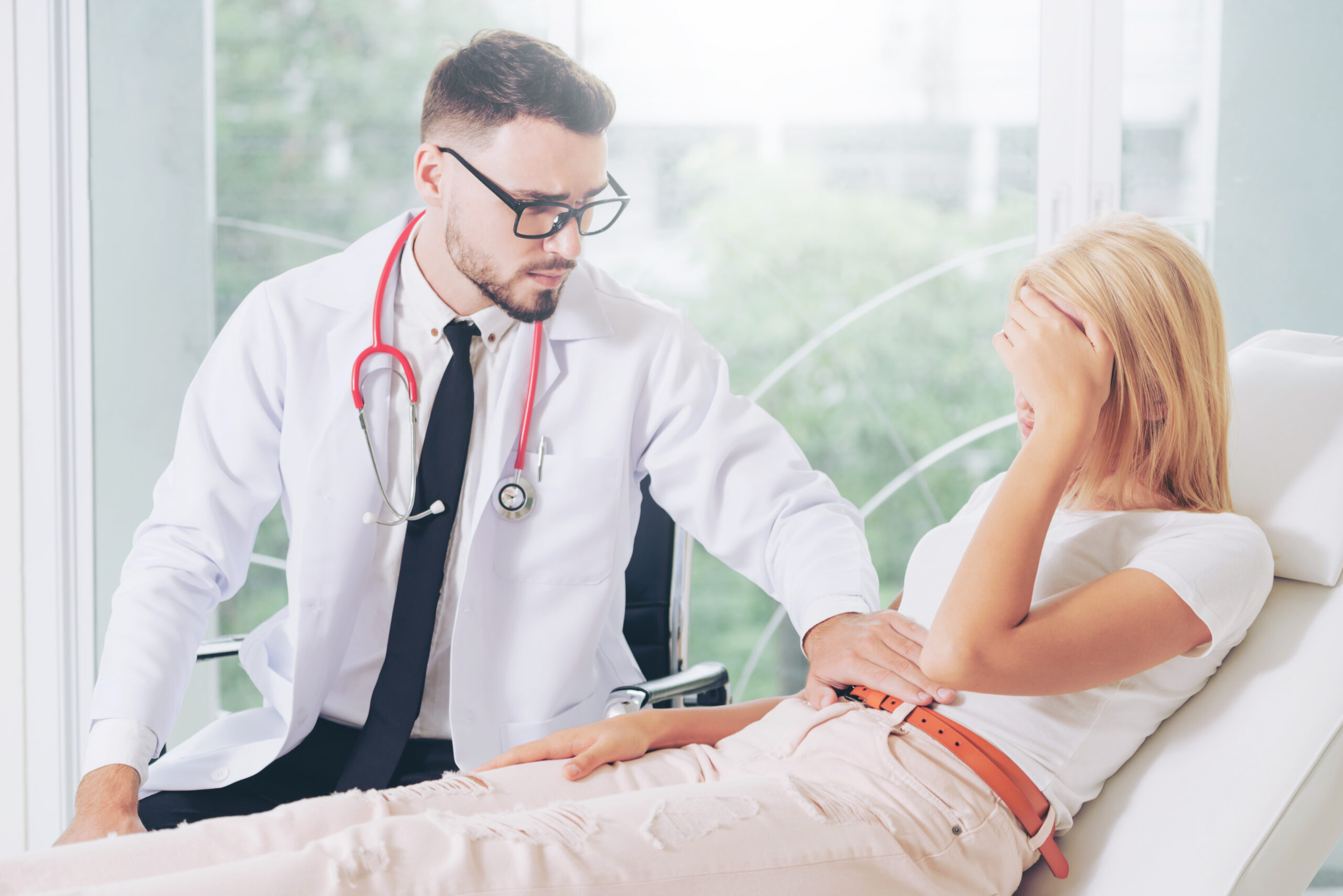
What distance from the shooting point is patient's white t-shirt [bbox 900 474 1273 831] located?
0.98 m

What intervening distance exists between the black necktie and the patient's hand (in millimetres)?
251

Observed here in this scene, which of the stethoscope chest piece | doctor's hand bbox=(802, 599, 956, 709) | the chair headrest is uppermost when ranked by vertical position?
the chair headrest

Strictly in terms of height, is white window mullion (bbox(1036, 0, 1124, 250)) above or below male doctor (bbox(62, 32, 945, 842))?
above

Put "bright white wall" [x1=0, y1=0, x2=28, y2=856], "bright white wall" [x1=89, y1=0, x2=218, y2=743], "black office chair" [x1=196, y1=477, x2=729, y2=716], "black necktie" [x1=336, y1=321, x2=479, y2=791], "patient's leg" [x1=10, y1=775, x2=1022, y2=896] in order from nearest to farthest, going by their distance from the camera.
Answer: "patient's leg" [x1=10, y1=775, x2=1022, y2=896]
"black necktie" [x1=336, y1=321, x2=479, y2=791]
"black office chair" [x1=196, y1=477, x2=729, y2=716]
"bright white wall" [x1=0, y1=0, x2=28, y2=856]
"bright white wall" [x1=89, y1=0, x2=218, y2=743]

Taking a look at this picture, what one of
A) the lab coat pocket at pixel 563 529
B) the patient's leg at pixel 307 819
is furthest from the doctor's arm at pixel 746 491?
the patient's leg at pixel 307 819

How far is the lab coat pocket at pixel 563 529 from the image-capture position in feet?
4.65

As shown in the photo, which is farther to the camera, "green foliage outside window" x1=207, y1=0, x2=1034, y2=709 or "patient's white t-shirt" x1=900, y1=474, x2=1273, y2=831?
"green foliage outside window" x1=207, y1=0, x2=1034, y2=709

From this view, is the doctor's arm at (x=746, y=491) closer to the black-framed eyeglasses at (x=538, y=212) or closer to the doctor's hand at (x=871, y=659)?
the doctor's hand at (x=871, y=659)

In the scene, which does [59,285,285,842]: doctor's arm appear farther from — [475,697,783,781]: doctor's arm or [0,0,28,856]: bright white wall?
[0,0,28,856]: bright white wall

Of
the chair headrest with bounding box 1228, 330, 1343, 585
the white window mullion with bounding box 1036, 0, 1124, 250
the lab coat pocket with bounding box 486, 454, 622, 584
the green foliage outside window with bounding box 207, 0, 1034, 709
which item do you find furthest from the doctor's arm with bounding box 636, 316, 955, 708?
the white window mullion with bounding box 1036, 0, 1124, 250

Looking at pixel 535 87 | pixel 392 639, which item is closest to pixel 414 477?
pixel 392 639

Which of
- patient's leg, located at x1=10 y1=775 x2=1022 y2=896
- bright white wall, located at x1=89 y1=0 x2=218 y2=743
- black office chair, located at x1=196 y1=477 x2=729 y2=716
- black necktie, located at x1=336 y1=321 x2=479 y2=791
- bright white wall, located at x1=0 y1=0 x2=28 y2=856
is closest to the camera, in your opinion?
patient's leg, located at x1=10 y1=775 x2=1022 y2=896

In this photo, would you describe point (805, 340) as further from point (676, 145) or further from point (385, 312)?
point (385, 312)

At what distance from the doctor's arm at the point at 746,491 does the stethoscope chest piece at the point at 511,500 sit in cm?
23
